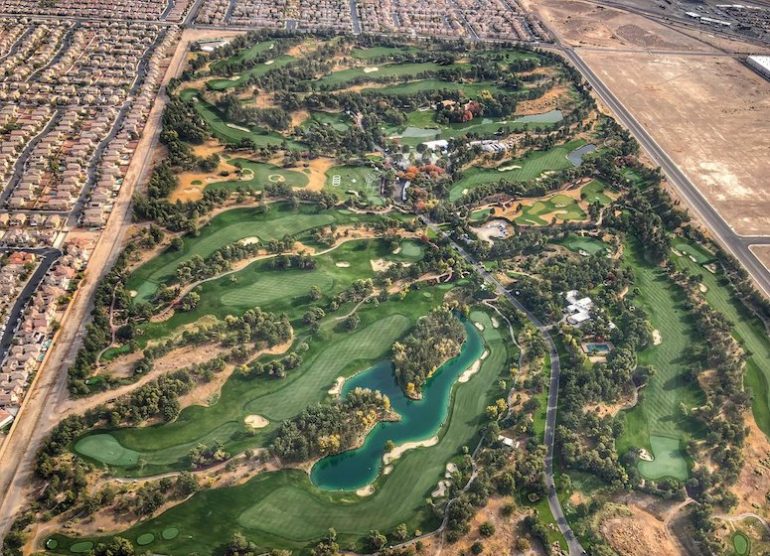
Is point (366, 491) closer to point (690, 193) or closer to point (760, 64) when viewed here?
point (690, 193)

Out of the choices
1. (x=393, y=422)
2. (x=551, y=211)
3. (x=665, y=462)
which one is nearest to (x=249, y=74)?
(x=551, y=211)

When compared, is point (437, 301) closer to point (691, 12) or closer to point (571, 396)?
point (571, 396)

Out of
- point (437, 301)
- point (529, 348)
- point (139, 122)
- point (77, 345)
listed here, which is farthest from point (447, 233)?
point (139, 122)

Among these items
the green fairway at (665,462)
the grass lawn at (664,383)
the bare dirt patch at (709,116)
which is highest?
the bare dirt patch at (709,116)

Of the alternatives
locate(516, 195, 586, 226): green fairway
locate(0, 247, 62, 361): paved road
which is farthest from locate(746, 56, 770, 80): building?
locate(0, 247, 62, 361): paved road

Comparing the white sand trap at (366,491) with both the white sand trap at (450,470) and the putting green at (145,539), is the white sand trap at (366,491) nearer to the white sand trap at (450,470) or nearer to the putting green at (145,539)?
the white sand trap at (450,470)

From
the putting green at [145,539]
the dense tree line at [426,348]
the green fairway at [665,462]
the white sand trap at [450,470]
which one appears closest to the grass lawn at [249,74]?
the dense tree line at [426,348]
